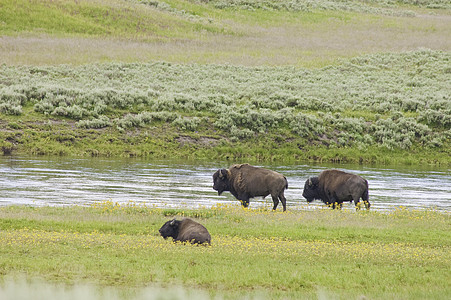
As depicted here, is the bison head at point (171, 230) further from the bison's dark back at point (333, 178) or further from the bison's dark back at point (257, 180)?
the bison's dark back at point (333, 178)

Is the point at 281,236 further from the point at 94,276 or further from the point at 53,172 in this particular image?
the point at 53,172

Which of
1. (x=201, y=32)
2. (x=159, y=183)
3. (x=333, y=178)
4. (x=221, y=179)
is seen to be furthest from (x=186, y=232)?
(x=201, y=32)

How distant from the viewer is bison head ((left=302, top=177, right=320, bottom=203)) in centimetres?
2030

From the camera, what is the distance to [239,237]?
13945 mm

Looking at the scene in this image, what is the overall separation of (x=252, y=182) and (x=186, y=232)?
20.5 feet

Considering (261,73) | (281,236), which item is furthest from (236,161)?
(261,73)

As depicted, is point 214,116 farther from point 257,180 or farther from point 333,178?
point 257,180

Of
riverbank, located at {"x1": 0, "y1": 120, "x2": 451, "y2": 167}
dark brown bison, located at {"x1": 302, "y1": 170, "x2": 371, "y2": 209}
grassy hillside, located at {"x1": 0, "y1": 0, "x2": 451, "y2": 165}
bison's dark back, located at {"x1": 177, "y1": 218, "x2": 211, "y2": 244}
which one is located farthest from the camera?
grassy hillside, located at {"x1": 0, "y1": 0, "x2": 451, "y2": 165}

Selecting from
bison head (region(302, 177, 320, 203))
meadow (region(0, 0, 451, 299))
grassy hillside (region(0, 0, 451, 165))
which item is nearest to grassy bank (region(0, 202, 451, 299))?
meadow (region(0, 0, 451, 299))

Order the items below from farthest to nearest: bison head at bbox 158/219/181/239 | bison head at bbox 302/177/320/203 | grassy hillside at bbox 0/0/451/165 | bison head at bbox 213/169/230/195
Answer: grassy hillside at bbox 0/0/451/165, bison head at bbox 302/177/320/203, bison head at bbox 213/169/230/195, bison head at bbox 158/219/181/239

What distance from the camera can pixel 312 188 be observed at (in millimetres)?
20469

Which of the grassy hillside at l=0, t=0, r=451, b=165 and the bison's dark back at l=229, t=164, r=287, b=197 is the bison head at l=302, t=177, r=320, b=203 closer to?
the bison's dark back at l=229, t=164, r=287, b=197

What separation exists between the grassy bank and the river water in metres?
3.28

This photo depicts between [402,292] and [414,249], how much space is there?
409 centimetres
